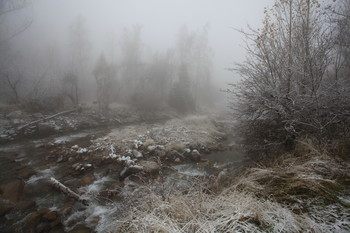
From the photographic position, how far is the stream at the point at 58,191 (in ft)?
15.6

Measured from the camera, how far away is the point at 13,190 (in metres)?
6.23

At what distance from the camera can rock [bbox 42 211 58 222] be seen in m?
4.86

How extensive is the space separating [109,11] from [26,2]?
66.8 metres

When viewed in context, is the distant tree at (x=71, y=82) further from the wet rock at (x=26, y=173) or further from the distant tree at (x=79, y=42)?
the wet rock at (x=26, y=173)

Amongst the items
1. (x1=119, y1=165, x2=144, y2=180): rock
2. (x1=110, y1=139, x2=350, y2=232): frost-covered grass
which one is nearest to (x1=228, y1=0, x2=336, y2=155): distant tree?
(x1=110, y1=139, x2=350, y2=232): frost-covered grass

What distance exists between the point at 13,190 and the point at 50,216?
251 cm

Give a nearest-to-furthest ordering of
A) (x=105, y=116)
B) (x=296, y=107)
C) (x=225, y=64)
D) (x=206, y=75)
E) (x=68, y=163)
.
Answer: (x=296, y=107), (x=68, y=163), (x=105, y=116), (x=206, y=75), (x=225, y=64)

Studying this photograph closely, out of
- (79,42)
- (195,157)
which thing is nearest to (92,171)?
(195,157)

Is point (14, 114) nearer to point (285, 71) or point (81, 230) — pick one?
point (81, 230)

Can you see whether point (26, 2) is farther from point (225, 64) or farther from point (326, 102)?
point (225, 64)

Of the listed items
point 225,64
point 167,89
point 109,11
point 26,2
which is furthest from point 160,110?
point 109,11

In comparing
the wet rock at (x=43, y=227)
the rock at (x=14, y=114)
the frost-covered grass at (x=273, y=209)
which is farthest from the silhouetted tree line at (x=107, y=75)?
the frost-covered grass at (x=273, y=209)

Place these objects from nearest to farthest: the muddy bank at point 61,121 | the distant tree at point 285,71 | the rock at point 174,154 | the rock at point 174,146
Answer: the distant tree at point 285,71 < the rock at point 174,154 < the rock at point 174,146 < the muddy bank at point 61,121

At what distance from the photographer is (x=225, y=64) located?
60.0 metres
